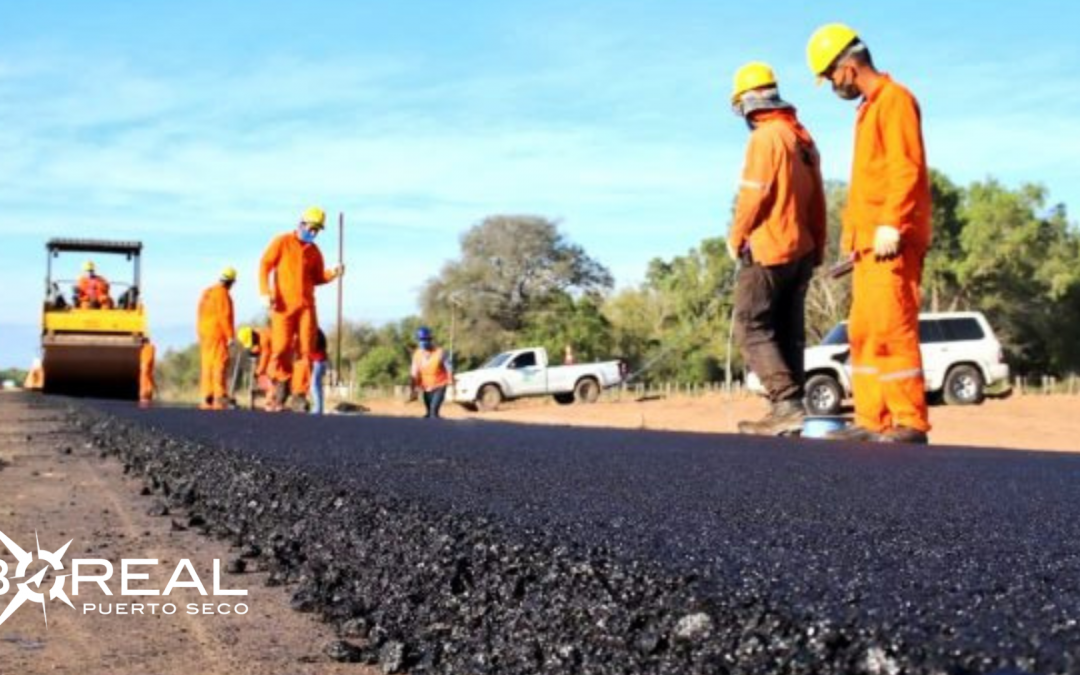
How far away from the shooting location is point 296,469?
375 cm

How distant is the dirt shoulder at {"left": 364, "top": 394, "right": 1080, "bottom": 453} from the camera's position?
57.8ft

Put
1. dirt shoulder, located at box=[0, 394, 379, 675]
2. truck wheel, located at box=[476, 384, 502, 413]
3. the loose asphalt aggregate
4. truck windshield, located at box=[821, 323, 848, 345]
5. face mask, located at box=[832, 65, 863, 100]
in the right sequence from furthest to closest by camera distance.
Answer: truck wheel, located at box=[476, 384, 502, 413] < truck windshield, located at box=[821, 323, 848, 345] < face mask, located at box=[832, 65, 863, 100] < dirt shoulder, located at box=[0, 394, 379, 675] < the loose asphalt aggregate

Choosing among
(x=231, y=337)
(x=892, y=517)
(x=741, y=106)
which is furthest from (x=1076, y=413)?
(x=892, y=517)

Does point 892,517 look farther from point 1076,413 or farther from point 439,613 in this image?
point 1076,413

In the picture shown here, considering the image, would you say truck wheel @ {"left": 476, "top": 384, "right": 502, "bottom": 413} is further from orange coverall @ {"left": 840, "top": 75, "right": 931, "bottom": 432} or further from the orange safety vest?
orange coverall @ {"left": 840, "top": 75, "right": 931, "bottom": 432}

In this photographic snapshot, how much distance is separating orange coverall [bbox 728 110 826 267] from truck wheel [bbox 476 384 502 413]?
1062 inches

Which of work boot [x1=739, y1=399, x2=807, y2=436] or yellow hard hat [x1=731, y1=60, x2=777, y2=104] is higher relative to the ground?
yellow hard hat [x1=731, y1=60, x2=777, y2=104]

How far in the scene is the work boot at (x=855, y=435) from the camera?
6062 mm

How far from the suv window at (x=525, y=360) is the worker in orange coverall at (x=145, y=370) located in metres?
10.4

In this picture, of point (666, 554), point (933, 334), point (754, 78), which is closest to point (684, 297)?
point (933, 334)

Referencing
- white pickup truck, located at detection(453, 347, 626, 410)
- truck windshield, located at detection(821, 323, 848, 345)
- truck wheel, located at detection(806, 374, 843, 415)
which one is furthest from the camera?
white pickup truck, located at detection(453, 347, 626, 410)

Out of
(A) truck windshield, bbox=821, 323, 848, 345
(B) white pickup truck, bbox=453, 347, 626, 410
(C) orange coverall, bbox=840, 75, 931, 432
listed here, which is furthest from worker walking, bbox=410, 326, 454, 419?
(B) white pickup truck, bbox=453, 347, 626, 410

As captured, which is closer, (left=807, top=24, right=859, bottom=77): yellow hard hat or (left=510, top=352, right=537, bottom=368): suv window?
(left=807, top=24, right=859, bottom=77): yellow hard hat

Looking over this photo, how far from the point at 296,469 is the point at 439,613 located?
57.9 inches
